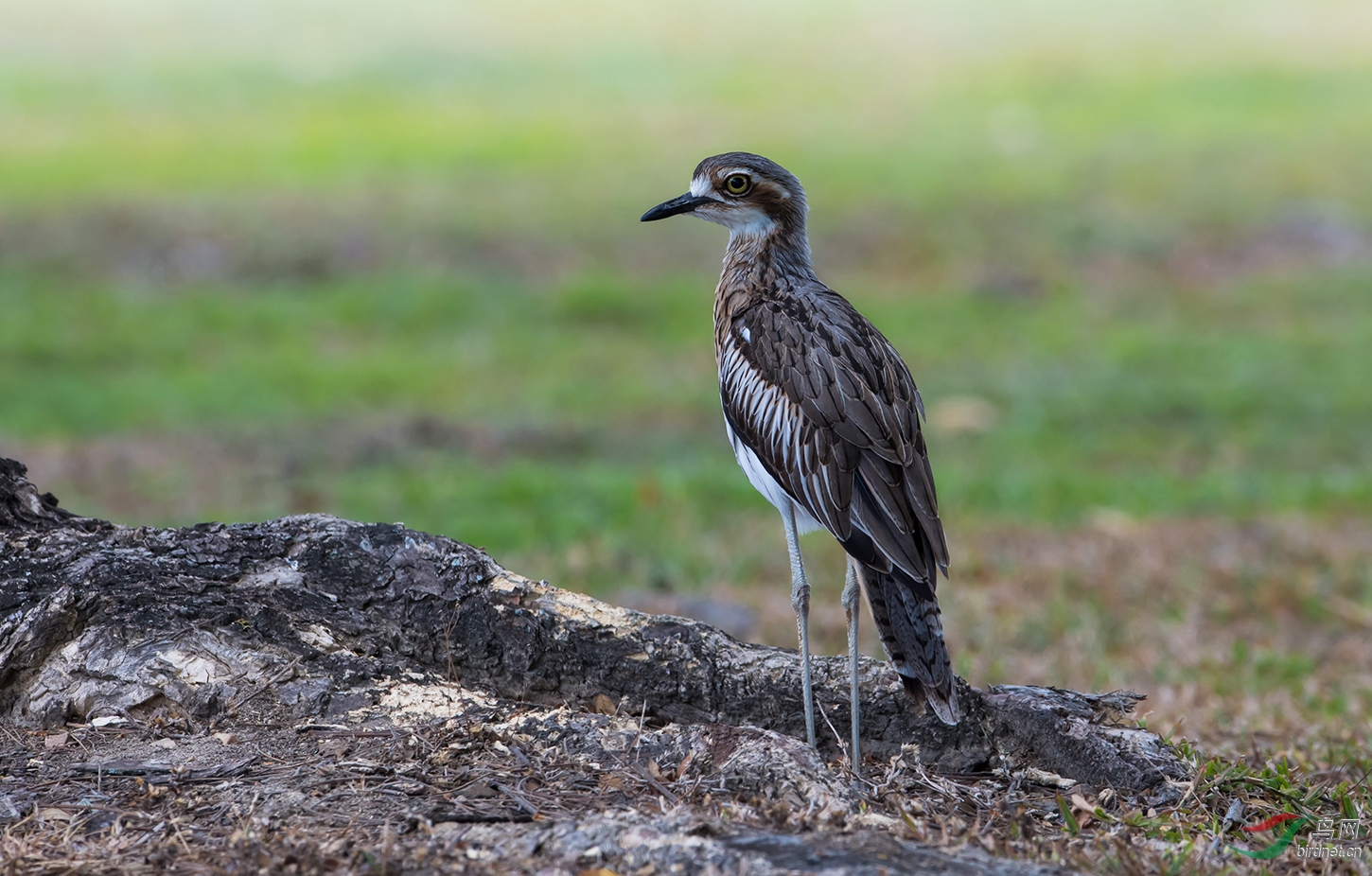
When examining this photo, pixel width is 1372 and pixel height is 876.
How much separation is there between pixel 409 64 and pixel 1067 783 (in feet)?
72.9

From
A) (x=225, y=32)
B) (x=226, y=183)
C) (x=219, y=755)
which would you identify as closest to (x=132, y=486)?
(x=219, y=755)

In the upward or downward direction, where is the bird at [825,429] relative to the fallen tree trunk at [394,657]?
upward

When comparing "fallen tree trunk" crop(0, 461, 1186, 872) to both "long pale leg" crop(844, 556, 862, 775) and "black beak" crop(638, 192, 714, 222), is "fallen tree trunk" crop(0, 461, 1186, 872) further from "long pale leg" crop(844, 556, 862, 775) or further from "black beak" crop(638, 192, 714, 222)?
"black beak" crop(638, 192, 714, 222)

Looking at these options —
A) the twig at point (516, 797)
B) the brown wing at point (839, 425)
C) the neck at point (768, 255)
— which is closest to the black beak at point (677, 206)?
the neck at point (768, 255)

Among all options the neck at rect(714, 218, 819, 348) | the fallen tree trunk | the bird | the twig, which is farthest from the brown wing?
the twig

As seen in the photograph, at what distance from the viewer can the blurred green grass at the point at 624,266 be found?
27.8 ft

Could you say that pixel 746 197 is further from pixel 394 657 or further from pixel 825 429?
pixel 394 657

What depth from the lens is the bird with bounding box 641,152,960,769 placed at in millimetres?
3672

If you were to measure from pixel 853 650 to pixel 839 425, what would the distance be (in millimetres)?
585

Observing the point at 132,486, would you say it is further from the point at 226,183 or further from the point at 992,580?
the point at 226,183

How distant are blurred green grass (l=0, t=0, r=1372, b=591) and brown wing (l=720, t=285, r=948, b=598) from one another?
2694 millimetres

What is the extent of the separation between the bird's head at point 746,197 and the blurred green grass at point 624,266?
2517 mm

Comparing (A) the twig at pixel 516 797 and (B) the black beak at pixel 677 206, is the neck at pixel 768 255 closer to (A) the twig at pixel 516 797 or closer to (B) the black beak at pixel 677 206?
(B) the black beak at pixel 677 206

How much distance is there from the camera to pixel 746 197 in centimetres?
448
